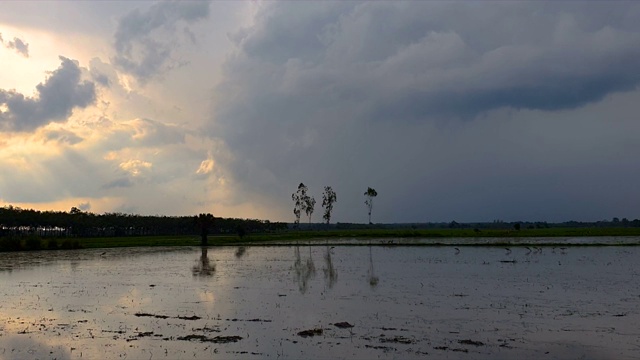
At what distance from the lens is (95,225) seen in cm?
14075

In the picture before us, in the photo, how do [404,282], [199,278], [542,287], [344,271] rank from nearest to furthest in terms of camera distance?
[542,287] < [404,282] < [199,278] < [344,271]

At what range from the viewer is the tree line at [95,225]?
113 metres

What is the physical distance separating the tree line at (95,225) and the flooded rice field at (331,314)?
55738 mm

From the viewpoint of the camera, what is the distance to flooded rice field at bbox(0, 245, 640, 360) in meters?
15.5

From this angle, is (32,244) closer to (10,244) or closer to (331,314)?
(10,244)

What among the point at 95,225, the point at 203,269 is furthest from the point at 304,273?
the point at 95,225

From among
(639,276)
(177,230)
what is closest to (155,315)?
(639,276)

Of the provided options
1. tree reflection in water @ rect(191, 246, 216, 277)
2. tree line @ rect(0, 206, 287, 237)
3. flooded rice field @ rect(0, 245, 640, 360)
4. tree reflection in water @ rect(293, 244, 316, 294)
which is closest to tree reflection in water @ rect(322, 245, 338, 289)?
flooded rice field @ rect(0, 245, 640, 360)

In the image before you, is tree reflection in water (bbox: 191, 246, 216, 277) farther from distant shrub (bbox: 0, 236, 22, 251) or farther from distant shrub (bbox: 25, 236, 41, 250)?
distant shrub (bbox: 0, 236, 22, 251)

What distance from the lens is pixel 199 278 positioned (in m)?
34.5

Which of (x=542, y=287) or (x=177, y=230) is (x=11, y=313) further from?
(x=177, y=230)

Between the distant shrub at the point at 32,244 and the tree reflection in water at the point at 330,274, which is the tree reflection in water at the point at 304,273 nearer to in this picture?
the tree reflection in water at the point at 330,274

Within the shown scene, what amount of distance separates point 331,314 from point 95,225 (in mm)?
135801

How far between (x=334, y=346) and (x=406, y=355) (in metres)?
2.39
